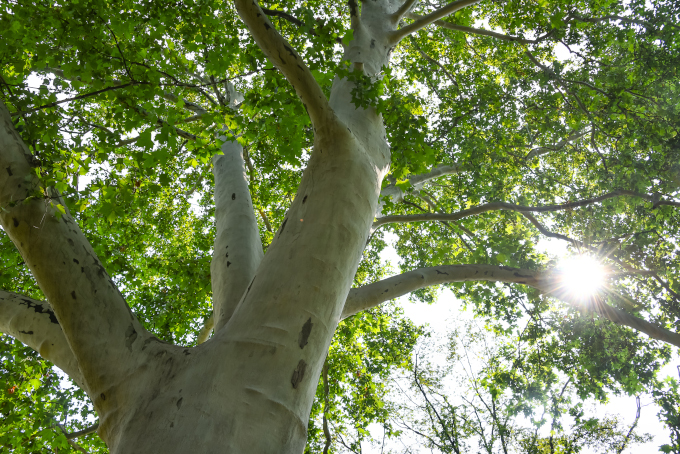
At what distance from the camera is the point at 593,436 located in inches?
350

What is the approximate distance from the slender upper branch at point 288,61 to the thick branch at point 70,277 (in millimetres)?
1337

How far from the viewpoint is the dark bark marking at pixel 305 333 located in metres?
1.42

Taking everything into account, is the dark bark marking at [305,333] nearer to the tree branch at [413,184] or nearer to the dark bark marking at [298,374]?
the dark bark marking at [298,374]

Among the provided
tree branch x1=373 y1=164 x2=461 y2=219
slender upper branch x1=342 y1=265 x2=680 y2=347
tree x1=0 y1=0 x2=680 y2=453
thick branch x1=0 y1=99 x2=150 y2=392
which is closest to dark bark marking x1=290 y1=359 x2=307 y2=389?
tree x1=0 y1=0 x2=680 y2=453

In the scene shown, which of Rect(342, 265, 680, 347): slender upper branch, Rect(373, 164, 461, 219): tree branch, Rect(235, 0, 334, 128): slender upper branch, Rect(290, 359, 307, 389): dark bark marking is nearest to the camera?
Rect(290, 359, 307, 389): dark bark marking

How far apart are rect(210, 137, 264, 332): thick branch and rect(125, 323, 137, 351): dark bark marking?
423 mm

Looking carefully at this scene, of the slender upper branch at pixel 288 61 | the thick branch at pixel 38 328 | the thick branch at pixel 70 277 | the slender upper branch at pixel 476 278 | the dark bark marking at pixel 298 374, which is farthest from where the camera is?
the slender upper branch at pixel 476 278

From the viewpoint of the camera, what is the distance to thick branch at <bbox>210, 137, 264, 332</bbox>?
2.38m

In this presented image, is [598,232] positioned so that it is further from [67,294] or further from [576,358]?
[67,294]

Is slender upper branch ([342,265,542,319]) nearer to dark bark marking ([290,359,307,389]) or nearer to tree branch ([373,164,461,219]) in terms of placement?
dark bark marking ([290,359,307,389])

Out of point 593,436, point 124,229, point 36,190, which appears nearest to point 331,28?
point 36,190

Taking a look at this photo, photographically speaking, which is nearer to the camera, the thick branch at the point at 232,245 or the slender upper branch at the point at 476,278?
the thick branch at the point at 232,245

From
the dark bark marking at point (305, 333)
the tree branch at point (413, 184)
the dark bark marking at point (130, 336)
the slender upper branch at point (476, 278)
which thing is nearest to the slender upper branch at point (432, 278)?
the slender upper branch at point (476, 278)

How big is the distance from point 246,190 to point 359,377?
17.6ft
